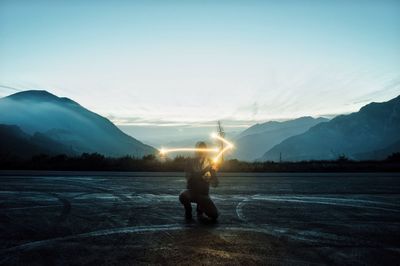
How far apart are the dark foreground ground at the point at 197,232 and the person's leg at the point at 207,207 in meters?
0.23

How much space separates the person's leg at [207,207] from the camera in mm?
9945

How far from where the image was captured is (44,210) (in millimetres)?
11391

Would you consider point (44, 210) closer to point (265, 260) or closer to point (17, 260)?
point (17, 260)

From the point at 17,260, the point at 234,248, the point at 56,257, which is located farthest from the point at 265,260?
the point at 17,260

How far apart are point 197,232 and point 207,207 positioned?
164 cm

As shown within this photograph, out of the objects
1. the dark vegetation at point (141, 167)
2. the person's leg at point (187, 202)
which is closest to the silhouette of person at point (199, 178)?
the person's leg at point (187, 202)

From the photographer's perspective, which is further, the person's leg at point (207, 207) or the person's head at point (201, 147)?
the person's head at point (201, 147)

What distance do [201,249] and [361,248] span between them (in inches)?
101

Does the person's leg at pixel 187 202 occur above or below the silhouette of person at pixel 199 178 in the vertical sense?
below

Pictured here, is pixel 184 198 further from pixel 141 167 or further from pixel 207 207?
pixel 141 167

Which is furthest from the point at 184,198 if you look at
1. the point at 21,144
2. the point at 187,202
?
the point at 21,144

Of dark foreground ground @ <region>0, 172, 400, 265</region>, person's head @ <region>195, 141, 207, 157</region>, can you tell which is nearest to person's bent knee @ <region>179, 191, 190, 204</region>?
dark foreground ground @ <region>0, 172, 400, 265</region>

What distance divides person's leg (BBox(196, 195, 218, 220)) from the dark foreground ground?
23 cm

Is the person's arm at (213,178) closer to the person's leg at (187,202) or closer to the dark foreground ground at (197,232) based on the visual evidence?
the person's leg at (187,202)
